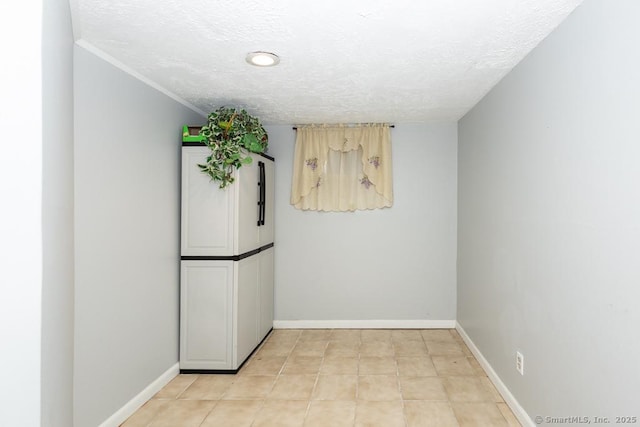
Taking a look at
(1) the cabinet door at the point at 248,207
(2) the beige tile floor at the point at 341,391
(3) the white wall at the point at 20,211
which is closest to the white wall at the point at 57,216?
(3) the white wall at the point at 20,211

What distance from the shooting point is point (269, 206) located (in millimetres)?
4477

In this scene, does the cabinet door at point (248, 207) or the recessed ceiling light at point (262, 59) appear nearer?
the recessed ceiling light at point (262, 59)

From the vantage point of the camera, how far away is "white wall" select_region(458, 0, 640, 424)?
5.22 ft

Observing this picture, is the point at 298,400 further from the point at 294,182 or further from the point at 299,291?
the point at 294,182

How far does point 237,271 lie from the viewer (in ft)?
Result: 11.3

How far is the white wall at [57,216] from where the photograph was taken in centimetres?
145

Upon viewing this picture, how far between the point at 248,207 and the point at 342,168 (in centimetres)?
139

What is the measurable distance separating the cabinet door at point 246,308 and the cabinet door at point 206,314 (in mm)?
79

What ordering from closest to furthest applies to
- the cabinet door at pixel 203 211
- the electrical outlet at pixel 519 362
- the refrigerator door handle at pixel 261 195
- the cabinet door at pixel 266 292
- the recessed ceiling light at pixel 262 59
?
1. the recessed ceiling light at pixel 262 59
2. the electrical outlet at pixel 519 362
3. the cabinet door at pixel 203 211
4. the refrigerator door handle at pixel 261 195
5. the cabinet door at pixel 266 292

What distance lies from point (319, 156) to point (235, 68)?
197 cm

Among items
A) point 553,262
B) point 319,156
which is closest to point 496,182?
point 553,262

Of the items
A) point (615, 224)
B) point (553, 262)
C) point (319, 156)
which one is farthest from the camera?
point (319, 156)

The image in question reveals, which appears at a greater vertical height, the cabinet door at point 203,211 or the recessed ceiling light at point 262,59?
the recessed ceiling light at point 262,59

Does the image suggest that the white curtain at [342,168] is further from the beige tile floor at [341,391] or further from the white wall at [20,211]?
the white wall at [20,211]
